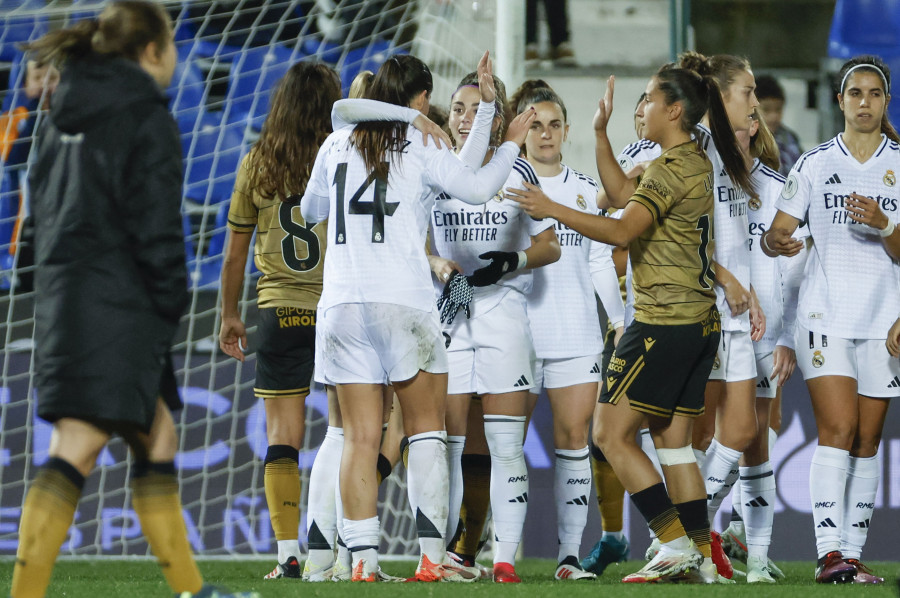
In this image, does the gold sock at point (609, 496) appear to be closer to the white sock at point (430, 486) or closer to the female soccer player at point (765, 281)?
the female soccer player at point (765, 281)

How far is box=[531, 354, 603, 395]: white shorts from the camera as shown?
195 inches

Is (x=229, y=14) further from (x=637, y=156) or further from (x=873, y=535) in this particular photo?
(x=873, y=535)

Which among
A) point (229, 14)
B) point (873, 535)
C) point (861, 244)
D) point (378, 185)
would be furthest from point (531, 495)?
point (229, 14)

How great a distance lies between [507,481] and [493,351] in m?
0.51

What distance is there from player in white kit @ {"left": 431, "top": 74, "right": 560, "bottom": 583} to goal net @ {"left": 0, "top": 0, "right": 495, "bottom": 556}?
1947mm

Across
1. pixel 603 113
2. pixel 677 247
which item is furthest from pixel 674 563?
pixel 603 113

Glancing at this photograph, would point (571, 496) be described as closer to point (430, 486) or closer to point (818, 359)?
point (430, 486)

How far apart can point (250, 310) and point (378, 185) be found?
10.7ft

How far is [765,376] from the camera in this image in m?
5.25

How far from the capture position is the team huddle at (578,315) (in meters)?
4.02

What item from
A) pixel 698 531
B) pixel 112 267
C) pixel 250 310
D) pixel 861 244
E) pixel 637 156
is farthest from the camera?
pixel 250 310

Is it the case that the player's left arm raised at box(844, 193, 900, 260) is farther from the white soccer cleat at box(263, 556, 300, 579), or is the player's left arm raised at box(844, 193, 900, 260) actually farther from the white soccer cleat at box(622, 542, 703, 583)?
the white soccer cleat at box(263, 556, 300, 579)

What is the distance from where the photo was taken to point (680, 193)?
416 centimetres

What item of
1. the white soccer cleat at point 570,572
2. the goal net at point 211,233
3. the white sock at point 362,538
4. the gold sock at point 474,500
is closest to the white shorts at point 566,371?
the gold sock at point 474,500
